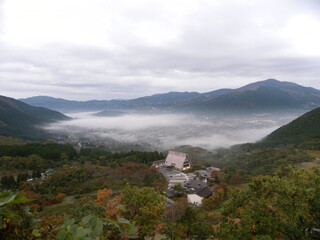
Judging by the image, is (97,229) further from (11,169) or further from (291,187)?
(11,169)

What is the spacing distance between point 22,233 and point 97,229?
2.84 ft

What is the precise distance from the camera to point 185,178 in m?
43.9

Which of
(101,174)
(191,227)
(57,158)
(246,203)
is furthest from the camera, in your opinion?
(57,158)

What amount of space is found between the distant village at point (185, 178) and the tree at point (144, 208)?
23397 mm

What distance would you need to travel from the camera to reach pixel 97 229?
7.16ft

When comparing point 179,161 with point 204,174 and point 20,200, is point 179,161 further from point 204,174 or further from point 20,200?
point 20,200

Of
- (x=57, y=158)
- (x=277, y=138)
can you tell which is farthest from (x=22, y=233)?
(x=277, y=138)

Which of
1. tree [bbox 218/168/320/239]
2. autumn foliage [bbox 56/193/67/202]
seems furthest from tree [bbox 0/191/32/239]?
autumn foliage [bbox 56/193/67/202]

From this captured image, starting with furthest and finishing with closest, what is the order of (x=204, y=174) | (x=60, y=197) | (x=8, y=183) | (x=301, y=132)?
(x=301, y=132) < (x=204, y=174) < (x=8, y=183) < (x=60, y=197)

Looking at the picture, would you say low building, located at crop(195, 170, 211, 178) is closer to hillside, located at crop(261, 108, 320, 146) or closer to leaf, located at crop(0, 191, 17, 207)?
leaf, located at crop(0, 191, 17, 207)

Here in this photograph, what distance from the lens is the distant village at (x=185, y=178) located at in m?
33.7

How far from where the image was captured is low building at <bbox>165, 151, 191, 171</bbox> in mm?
52125

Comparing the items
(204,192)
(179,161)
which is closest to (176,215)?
(204,192)

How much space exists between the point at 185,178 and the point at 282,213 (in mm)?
36688
